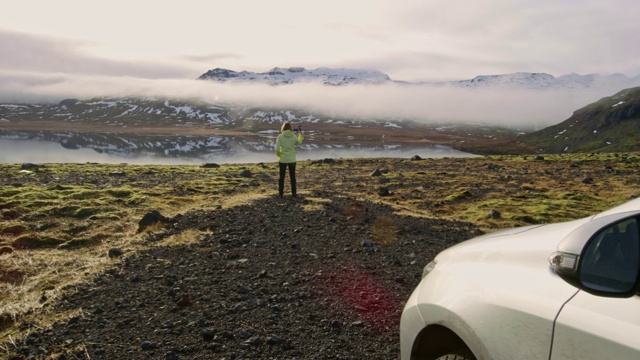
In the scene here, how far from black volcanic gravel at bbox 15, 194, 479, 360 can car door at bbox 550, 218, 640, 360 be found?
3.45 meters

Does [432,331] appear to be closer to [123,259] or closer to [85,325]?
[85,325]

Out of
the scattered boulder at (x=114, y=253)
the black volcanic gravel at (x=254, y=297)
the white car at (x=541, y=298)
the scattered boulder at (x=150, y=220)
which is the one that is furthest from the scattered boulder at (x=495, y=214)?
the white car at (x=541, y=298)

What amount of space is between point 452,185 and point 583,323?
2277 centimetres

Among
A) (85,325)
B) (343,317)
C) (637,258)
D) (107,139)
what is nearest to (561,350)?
(637,258)

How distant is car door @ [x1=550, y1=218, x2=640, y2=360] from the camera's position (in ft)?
7.12

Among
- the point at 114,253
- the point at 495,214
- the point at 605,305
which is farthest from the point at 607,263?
the point at 495,214

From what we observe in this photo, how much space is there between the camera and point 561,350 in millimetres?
2389

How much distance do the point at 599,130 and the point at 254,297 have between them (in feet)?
592

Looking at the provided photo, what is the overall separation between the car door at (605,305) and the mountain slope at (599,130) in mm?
143400

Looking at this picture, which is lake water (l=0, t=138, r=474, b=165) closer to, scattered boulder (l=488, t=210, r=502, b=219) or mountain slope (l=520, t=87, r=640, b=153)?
mountain slope (l=520, t=87, r=640, b=153)

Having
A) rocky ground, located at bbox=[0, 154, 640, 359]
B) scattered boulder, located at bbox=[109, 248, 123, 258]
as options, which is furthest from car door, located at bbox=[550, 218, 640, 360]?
scattered boulder, located at bbox=[109, 248, 123, 258]

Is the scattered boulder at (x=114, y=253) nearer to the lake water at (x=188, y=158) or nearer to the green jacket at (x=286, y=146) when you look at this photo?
the green jacket at (x=286, y=146)

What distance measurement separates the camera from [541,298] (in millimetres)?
2631

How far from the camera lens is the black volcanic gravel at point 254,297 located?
5.65 metres
